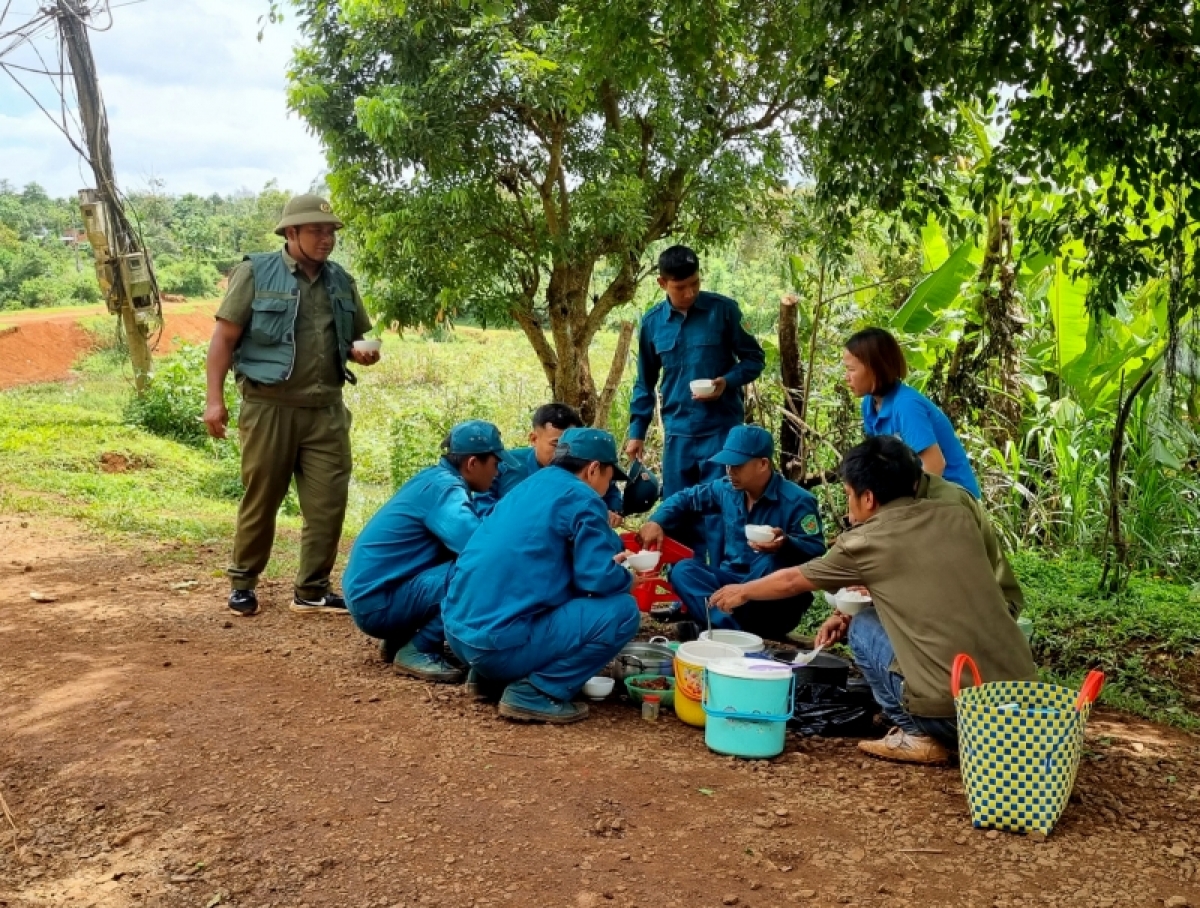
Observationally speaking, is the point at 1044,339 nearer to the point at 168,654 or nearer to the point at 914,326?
the point at 914,326

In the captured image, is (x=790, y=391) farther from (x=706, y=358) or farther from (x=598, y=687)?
(x=598, y=687)

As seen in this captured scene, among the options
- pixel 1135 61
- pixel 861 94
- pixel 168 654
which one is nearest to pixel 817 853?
pixel 861 94

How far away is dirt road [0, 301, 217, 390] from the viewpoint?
19859mm

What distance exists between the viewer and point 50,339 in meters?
21.7

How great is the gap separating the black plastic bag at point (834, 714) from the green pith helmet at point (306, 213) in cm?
315

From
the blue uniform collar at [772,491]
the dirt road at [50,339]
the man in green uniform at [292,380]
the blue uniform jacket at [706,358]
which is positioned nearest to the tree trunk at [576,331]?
the blue uniform jacket at [706,358]

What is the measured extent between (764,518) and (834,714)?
46.8 inches

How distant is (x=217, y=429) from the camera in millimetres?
4910

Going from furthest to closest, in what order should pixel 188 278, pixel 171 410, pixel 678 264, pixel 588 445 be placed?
pixel 188 278 → pixel 171 410 → pixel 678 264 → pixel 588 445

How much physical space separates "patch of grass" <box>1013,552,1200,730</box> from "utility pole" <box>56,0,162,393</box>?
397 inches

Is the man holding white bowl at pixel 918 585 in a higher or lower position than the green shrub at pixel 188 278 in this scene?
lower

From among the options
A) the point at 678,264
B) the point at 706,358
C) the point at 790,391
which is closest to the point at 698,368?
the point at 706,358

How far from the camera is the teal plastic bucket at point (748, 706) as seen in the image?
11.8ft

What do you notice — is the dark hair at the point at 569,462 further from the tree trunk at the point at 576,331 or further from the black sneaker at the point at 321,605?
the tree trunk at the point at 576,331
